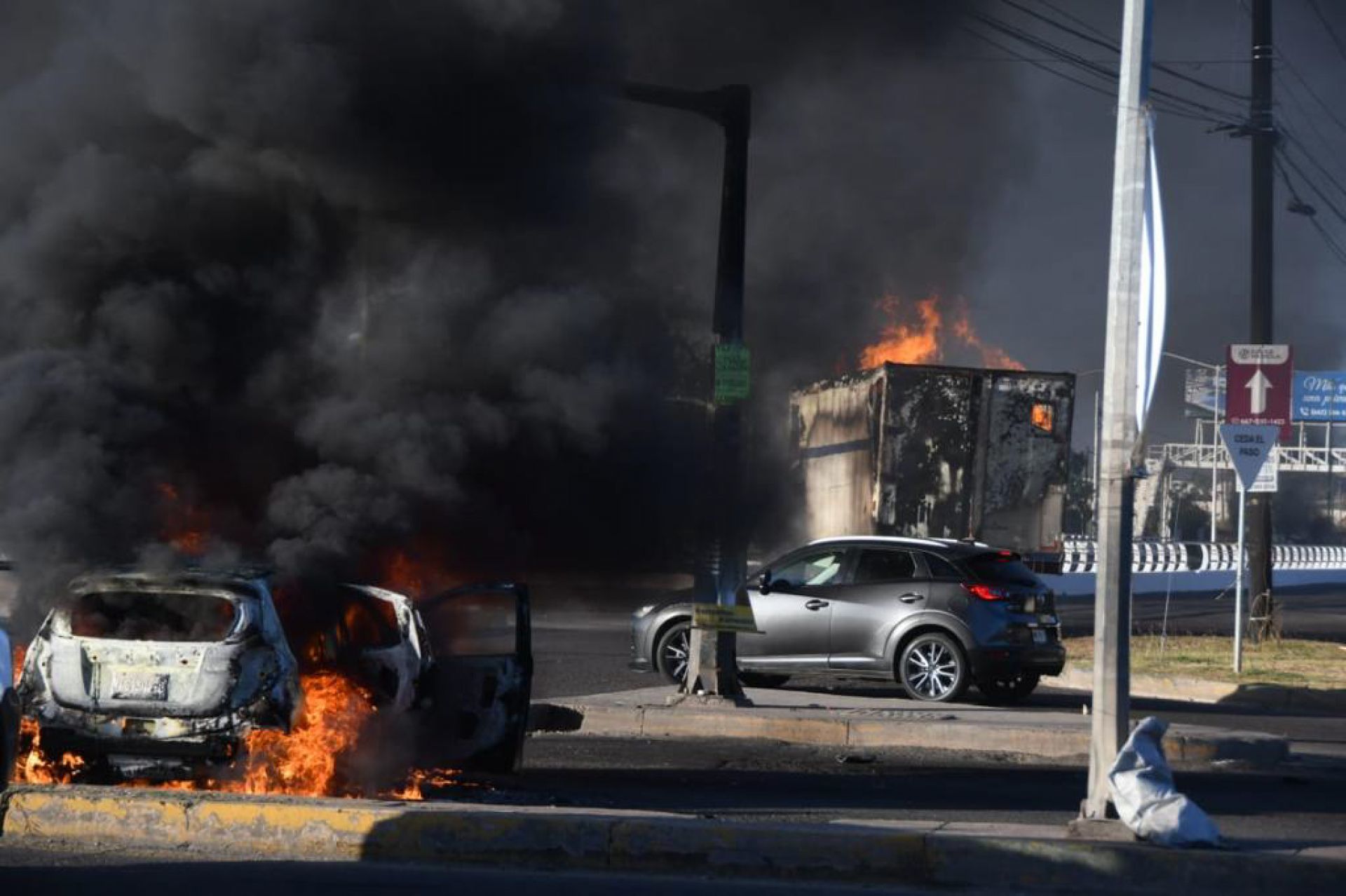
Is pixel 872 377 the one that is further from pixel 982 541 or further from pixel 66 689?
pixel 66 689

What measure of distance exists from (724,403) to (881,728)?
2759 millimetres

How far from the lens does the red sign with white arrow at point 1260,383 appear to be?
1938cm

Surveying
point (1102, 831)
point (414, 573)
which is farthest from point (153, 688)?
point (1102, 831)

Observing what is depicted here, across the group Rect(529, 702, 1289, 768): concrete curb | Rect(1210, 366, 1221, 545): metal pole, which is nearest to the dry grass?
Rect(529, 702, 1289, 768): concrete curb

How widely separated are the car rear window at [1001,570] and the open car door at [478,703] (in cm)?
624

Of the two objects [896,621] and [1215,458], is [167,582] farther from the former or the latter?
[1215,458]

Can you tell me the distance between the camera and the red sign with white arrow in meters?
19.4

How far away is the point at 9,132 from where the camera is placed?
1212 centimetres

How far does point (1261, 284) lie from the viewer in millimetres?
24078

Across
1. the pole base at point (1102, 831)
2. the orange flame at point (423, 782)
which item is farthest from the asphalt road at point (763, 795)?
the pole base at point (1102, 831)

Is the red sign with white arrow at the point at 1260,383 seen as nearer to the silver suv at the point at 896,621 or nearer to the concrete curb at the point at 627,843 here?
the silver suv at the point at 896,621

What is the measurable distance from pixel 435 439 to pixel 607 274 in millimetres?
2809

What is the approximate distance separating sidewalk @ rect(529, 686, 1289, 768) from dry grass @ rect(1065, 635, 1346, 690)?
530 centimetres

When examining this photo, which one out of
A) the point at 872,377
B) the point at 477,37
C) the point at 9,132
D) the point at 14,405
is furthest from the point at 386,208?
the point at 872,377
